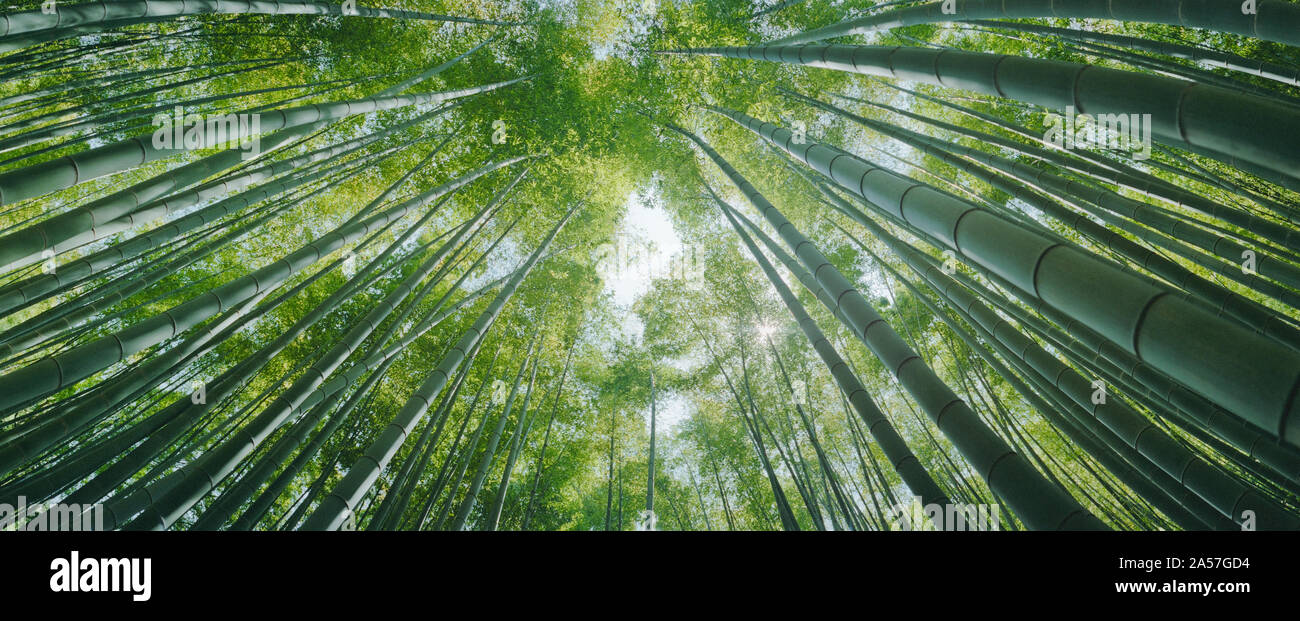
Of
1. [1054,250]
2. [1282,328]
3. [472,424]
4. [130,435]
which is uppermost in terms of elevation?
[1054,250]

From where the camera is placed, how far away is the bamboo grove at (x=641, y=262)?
1.81 m

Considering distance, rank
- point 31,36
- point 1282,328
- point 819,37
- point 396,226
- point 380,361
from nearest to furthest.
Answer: point 1282,328 → point 31,36 → point 380,361 → point 819,37 → point 396,226

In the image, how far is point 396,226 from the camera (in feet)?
23.1

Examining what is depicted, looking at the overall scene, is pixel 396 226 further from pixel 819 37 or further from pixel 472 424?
pixel 819 37

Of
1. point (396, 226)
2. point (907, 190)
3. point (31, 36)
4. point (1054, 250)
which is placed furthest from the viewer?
point (396, 226)

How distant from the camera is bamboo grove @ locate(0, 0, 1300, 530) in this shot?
5.92 ft

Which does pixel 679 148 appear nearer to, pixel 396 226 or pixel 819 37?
pixel 819 37

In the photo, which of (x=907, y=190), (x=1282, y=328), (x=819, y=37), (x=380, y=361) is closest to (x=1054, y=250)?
(x=907, y=190)

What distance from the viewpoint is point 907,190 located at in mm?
1803

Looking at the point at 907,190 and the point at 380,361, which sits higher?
the point at 907,190

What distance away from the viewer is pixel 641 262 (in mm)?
8508

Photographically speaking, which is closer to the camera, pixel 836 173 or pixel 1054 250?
pixel 1054 250
